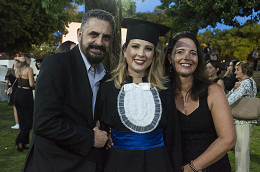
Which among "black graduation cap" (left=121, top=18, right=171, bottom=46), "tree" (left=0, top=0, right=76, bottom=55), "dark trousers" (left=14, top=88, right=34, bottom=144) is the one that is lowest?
"dark trousers" (left=14, top=88, right=34, bottom=144)

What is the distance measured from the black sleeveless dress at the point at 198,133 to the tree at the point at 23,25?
1202 centimetres

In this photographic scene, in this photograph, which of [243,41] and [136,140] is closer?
[136,140]

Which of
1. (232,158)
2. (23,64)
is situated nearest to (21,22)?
(23,64)

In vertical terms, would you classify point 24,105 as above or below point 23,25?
below

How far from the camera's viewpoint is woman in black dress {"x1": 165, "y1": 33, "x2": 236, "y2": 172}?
7.00 feet

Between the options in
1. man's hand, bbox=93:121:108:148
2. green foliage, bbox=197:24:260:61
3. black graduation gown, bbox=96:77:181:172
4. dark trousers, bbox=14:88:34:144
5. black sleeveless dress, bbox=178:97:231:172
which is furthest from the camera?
green foliage, bbox=197:24:260:61

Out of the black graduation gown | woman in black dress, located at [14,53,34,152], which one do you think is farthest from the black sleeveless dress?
woman in black dress, located at [14,53,34,152]

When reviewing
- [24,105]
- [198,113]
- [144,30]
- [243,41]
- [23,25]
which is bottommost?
[24,105]

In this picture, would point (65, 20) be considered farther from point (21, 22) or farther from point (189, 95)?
point (189, 95)

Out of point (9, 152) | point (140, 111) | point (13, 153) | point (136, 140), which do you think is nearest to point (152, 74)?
point (140, 111)

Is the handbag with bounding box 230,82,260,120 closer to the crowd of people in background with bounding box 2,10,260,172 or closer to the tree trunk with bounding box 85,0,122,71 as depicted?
the crowd of people in background with bounding box 2,10,260,172

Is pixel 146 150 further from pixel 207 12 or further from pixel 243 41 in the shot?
pixel 243 41

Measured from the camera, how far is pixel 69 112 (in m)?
1.88

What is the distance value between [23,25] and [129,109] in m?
15.7
